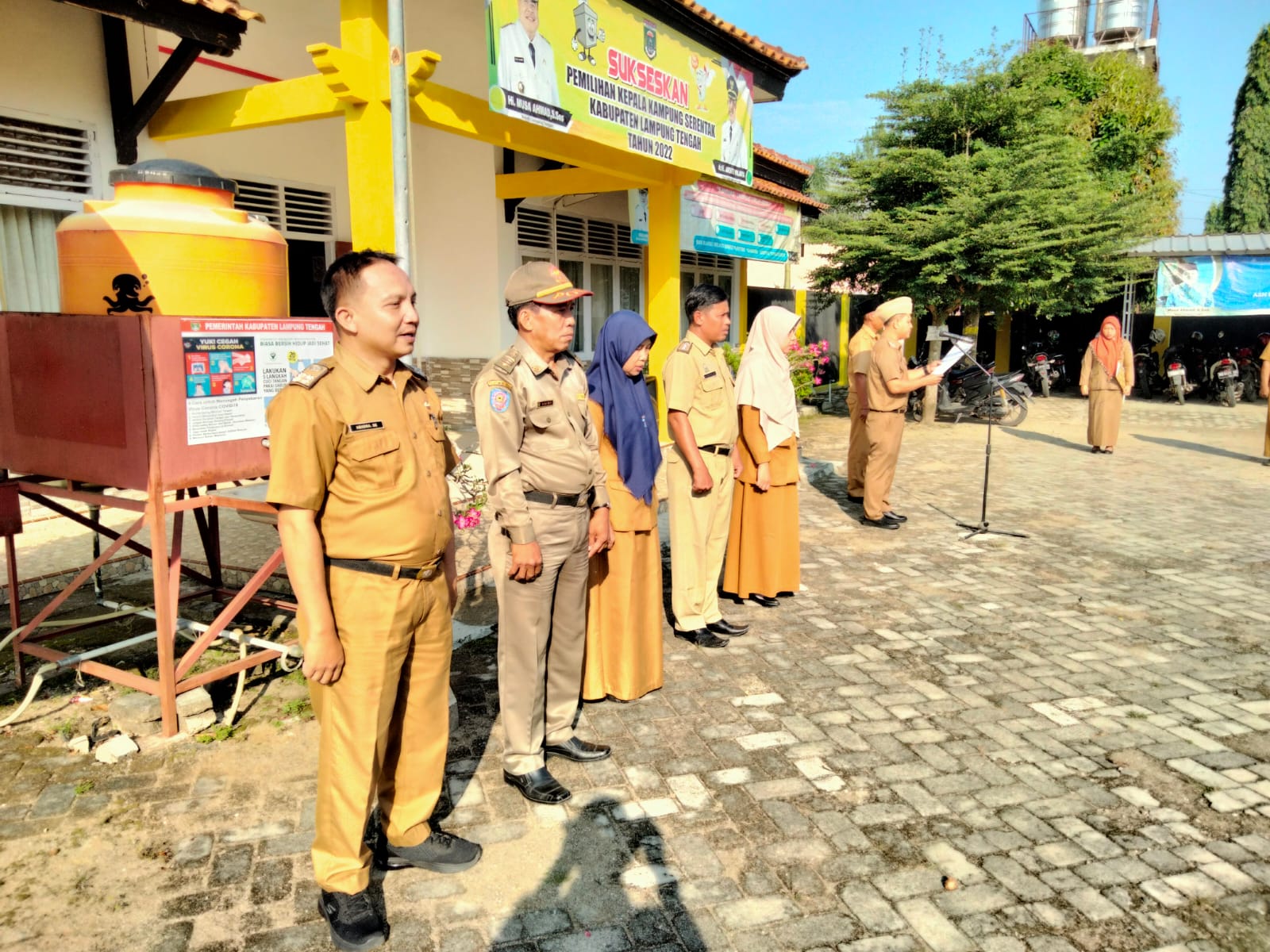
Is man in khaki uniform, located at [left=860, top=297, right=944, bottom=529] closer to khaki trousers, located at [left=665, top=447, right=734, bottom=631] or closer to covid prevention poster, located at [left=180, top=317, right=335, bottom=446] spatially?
khaki trousers, located at [left=665, top=447, right=734, bottom=631]

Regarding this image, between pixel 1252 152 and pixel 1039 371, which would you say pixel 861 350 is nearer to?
pixel 1039 371

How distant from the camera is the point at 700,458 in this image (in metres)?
4.42

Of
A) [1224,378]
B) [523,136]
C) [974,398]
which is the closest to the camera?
[523,136]

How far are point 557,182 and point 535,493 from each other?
297 inches

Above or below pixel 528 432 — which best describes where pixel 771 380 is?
above

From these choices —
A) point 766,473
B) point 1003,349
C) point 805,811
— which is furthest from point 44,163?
point 1003,349

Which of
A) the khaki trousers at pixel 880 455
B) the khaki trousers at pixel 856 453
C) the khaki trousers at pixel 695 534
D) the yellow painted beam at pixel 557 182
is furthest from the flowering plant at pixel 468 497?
the yellow painted beam at pixel 557 182

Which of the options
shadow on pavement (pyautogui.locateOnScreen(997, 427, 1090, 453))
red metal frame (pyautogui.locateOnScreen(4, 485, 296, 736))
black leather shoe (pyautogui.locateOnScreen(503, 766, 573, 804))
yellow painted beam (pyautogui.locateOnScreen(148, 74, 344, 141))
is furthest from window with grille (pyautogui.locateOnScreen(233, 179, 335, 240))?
shadow on pavement (pyautogui.locateOnScreen(997, 427, 1090, 453))

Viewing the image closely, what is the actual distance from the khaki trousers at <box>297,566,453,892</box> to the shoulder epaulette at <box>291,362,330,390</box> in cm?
52

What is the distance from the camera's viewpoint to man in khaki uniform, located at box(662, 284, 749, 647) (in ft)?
14.5

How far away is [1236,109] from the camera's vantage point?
98.8 ft

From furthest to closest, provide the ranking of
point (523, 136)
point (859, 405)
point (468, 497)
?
1. point (859, 405)
2. point (523, 136)
3. point (468, 497)

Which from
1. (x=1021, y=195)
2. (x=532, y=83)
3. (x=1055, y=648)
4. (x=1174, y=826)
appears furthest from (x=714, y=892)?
(x=1021, y=195)

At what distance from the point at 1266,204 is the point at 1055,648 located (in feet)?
110
